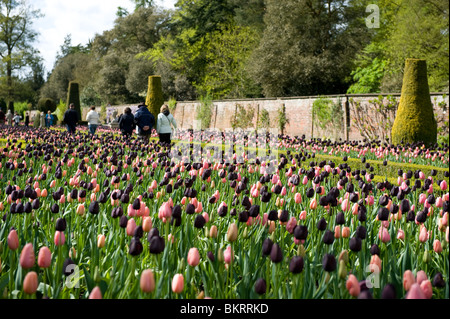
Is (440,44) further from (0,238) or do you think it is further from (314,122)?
(0,238)

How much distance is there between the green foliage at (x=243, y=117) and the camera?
24016 mm

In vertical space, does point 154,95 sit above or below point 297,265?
above

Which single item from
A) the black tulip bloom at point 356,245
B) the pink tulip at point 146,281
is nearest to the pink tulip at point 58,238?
the pink tulip at point 146,281

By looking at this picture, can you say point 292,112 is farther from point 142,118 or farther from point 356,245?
point 356,245

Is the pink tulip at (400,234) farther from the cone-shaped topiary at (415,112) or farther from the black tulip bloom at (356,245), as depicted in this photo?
the cone-shaped topiary at (415,112)

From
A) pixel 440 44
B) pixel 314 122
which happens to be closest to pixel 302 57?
pixel 440 44

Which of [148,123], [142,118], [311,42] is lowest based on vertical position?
[148,123]

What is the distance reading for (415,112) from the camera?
14289 mm

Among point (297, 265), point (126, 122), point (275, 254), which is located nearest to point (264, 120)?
point (126, 122)

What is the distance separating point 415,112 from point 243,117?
1145cm

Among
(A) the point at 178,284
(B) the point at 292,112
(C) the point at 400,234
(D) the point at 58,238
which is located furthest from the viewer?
(B) the point at 292,112

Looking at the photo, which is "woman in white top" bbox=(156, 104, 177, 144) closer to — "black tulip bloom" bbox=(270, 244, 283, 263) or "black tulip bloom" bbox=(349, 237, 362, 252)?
"black tulip bloom" bbox=(349, 237, 362, 252)

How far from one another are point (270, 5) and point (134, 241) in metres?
34.4
